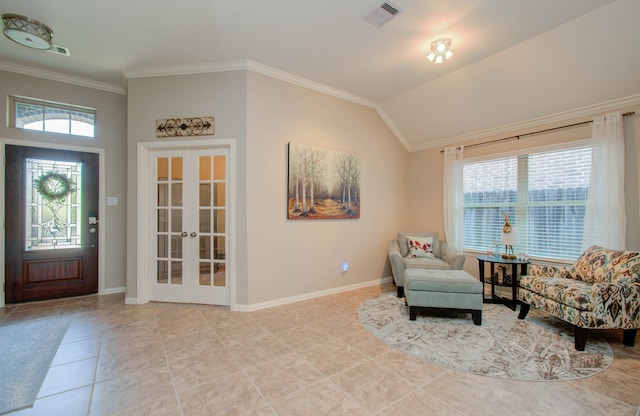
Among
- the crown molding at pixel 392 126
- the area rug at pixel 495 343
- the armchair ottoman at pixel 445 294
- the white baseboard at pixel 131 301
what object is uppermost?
the crown molding at pixel 392 126

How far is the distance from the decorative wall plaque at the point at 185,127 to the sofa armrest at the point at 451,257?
3765 millimetres

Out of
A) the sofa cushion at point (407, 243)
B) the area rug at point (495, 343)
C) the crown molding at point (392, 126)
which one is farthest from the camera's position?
the crown molding at point (392, 126)

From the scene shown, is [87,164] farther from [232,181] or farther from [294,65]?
[294,65]

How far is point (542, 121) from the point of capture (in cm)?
364

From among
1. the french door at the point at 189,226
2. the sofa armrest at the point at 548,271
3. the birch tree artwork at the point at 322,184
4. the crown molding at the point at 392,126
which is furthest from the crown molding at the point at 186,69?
the sofa armrest at the point at 548,271

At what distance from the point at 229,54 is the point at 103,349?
3269mm

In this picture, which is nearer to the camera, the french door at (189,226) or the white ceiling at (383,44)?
the white ceiling at (383,44)

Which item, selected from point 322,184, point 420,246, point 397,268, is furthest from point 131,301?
point 420,246

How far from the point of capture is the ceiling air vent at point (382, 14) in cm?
242

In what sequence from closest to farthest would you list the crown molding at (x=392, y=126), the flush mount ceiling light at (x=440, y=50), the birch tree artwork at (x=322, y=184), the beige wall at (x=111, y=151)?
the flush mount ceiling light at (x=440, y=50) < the birch tree artwork at (x=322, y=184) < the beige wall at (x=111, y=151) < the crown molding at (x=392, y=126)

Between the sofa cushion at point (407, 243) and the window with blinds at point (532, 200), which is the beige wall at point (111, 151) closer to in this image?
the sofa cushion at point (407, 243)

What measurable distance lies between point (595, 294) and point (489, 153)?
8.13 feet

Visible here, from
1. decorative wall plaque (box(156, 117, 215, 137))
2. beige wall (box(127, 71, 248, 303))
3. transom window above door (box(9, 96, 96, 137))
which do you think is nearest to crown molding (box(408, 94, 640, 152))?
beige wall (box(127, 71, 248, 303))

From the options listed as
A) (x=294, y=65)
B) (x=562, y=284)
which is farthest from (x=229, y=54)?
(x=562, y=284)
